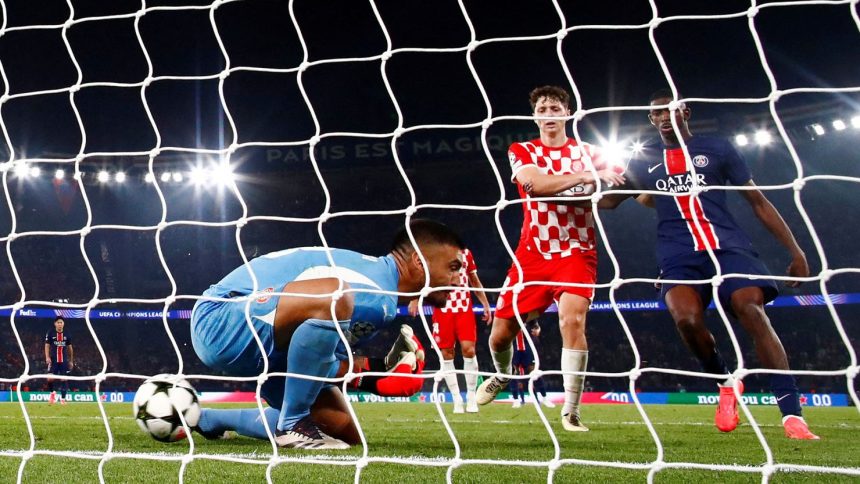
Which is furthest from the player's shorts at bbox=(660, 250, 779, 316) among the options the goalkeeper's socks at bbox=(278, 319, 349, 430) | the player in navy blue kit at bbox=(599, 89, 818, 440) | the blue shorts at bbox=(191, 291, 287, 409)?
the blue shorts at bbox=(191, 291, 287, 409)

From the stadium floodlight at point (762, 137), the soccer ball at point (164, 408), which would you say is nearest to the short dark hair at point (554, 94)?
the soccer ball at point (164, 408)

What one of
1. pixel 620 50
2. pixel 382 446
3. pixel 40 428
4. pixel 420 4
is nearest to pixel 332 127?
pixel 420 4

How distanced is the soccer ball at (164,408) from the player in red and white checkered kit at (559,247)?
1.67 metres

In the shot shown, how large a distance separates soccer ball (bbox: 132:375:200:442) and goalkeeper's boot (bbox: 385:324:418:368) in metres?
1.28

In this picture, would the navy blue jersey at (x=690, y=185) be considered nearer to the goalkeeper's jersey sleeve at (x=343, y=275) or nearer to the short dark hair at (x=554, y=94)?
the short dark hair at (x=554, y=94)

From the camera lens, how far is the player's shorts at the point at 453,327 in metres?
8.24

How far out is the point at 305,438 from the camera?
11.0 feet

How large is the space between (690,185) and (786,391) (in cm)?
116

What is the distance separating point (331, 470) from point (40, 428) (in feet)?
12.8

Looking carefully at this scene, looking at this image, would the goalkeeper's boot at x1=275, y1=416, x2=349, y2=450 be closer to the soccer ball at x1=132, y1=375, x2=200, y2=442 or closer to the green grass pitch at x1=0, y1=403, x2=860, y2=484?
the green grass pitch at x1=0, y1=403, x2=860, y2=484

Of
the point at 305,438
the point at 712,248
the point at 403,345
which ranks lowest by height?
the point at 305,438

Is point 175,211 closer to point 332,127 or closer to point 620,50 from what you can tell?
point 332,127

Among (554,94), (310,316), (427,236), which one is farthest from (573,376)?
(310,316)

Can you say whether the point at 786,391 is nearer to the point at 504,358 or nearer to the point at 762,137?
the point at 504,358
